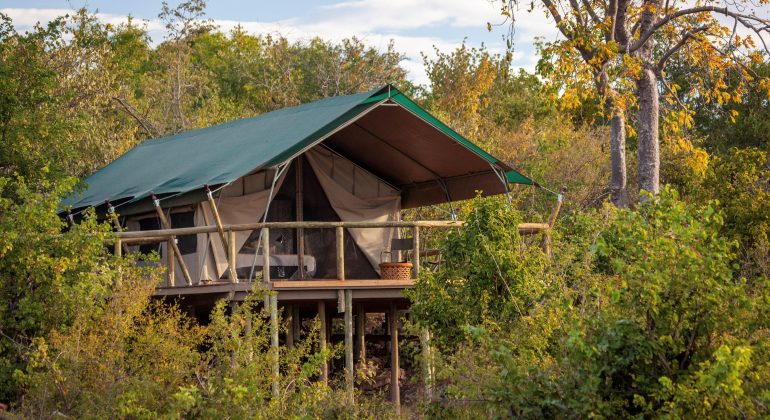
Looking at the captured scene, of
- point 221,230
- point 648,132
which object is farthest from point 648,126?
point 221,230

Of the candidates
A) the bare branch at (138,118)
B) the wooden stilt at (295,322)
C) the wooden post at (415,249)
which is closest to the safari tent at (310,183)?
the wooden stilt at (295,322)

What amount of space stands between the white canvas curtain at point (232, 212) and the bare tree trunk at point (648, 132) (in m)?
5.87

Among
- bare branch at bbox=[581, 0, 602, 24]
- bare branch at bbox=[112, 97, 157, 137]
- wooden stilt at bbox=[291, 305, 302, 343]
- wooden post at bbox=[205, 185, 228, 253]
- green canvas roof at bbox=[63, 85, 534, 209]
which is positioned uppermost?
bare branch at bbox=[581, 0, 602, 24]

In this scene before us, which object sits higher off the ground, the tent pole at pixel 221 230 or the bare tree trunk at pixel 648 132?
the bare tree trunk at pixel 648 132

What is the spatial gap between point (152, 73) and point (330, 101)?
24.6 meters

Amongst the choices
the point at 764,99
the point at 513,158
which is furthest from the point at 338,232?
the point at 764,99

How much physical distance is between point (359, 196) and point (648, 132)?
4812 mm

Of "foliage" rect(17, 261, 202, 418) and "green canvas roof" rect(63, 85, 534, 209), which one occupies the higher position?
"green canvas roof" rect(63, 85, 534, 209)

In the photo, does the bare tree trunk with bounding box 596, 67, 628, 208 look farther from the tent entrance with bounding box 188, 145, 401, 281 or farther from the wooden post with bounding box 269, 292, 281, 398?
the wooden post with bounding box 269, 292, 281, 398

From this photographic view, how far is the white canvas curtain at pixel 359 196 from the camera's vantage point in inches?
659

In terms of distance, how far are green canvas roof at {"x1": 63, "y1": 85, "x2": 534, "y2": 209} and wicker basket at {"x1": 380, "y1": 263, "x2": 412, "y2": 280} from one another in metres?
1.93

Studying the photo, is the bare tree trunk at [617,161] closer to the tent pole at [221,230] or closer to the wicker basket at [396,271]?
the wicker basket at [396,271]

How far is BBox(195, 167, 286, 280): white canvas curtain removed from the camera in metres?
15.2

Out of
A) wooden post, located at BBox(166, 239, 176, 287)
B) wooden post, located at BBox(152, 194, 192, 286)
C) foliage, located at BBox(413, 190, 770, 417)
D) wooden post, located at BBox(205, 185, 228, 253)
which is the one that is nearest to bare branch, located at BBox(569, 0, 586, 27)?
wooden post, located at BBox(205, 185, 228, 253)
